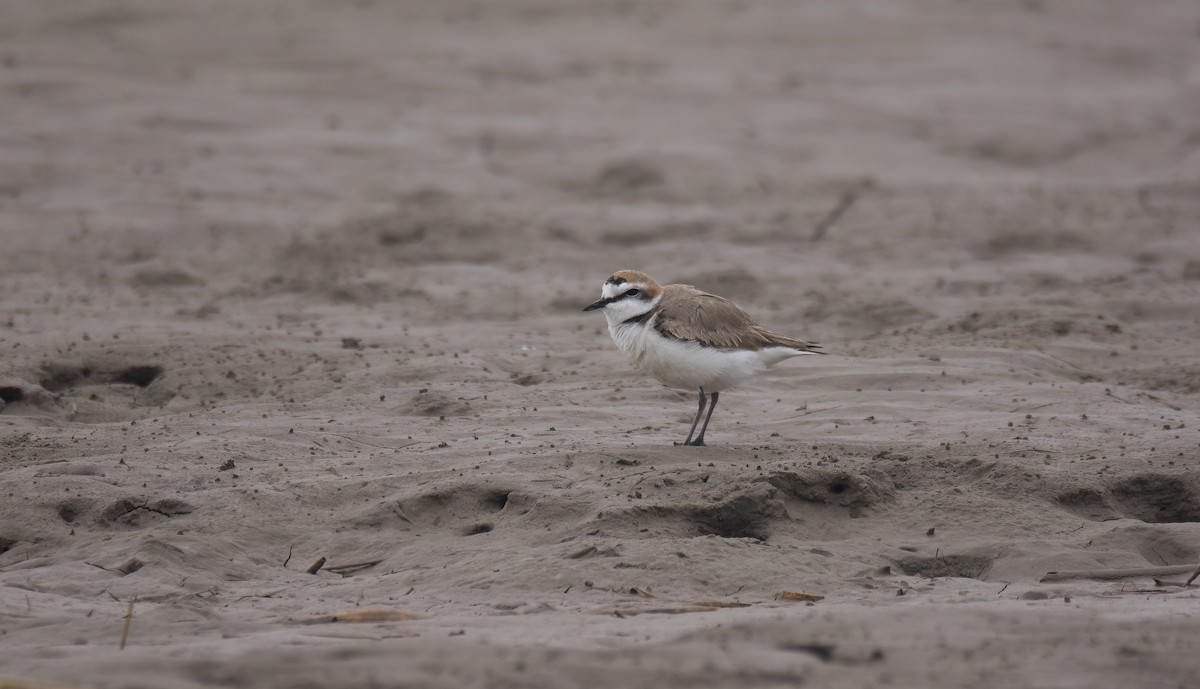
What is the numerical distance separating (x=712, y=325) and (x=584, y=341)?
6.38ft

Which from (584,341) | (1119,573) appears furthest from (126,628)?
(584,341)

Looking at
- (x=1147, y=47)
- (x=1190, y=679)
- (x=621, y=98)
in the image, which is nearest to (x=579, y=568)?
(x=1190, y=679)

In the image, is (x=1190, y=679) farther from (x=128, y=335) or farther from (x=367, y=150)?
(x=367, y=150)

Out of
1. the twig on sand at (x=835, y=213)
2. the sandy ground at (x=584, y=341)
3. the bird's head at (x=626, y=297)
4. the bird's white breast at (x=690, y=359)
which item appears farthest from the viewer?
the twig on sand at (x=835, y=213)

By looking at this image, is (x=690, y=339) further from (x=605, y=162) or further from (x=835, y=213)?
(x=605, y=162)

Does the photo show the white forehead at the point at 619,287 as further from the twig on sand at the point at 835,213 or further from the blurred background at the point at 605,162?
the twig on sand at the point at 835,213

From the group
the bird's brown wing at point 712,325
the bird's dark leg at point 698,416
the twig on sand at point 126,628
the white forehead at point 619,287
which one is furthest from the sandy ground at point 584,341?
the white forehead at point 619,287

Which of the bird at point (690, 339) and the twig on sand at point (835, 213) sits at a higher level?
the bird at point (690, 339)

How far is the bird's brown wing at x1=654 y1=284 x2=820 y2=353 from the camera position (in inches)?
274

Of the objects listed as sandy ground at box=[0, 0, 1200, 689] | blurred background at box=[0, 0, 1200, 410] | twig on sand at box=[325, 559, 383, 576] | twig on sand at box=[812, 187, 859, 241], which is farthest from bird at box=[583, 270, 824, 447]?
twig on sand at box=[812, 187, 859, 241]

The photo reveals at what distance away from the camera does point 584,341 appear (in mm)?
8859

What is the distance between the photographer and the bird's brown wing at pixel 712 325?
22.8 feet

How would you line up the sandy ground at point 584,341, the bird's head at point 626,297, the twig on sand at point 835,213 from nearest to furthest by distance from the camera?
the sandy ground at point 584,341 < the bird's head at point 626,297 < the twig on sand at point 835,213

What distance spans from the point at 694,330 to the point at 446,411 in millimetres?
1431
